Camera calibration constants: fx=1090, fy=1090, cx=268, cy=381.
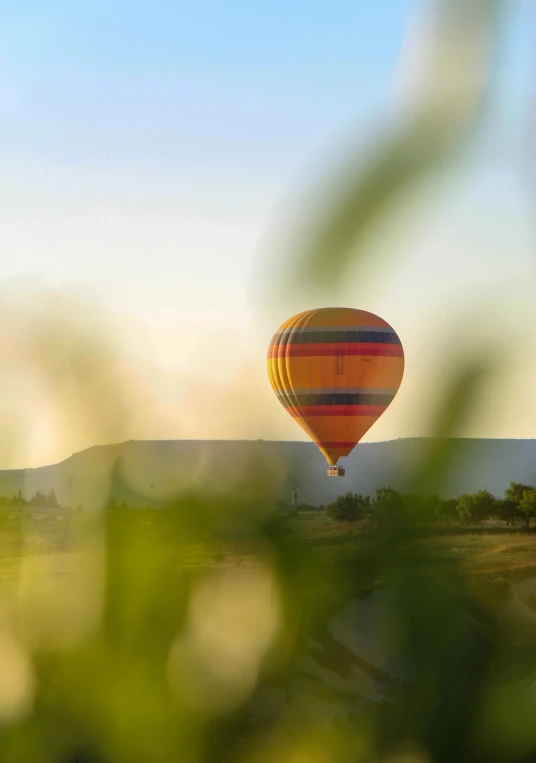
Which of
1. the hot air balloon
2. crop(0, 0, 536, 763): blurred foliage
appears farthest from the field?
the hot air balloon

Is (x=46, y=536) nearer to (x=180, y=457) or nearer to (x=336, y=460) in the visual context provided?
(x=180, y=457)

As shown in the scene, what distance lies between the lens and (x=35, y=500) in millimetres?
1852

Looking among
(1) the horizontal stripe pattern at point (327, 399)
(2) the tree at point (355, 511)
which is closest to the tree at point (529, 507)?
(2) the tree at point (355, 511)

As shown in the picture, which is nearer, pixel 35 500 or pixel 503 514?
pixel 35 500

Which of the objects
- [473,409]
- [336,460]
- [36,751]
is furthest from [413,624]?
[336,460]

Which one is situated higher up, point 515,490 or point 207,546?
point 515,490

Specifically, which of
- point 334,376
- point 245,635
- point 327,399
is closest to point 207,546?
point 245,635

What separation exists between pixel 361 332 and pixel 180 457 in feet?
126

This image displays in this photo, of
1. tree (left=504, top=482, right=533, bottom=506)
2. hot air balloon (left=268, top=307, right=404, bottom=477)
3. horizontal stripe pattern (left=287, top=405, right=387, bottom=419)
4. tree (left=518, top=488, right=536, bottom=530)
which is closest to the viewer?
tree (left=504, top=482, right=533, bottom=506)

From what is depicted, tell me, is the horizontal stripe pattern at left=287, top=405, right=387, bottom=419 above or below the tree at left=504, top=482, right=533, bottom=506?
above

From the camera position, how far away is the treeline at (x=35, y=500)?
67.8 inches

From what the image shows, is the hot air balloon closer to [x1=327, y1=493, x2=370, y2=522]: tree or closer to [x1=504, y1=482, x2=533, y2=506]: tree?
[x1=504, y1=482, x2=533, y2=506]: tree

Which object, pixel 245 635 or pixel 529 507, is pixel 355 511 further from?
pixel 529 507

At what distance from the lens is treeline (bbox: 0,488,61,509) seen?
5.65 ft
